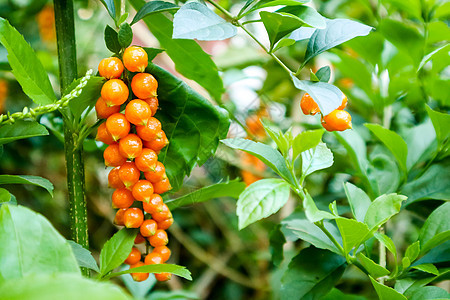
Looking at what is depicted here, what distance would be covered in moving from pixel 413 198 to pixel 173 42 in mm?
428

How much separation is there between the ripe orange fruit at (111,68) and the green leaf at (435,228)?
0.42 meters

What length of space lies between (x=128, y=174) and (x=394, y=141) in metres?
0.38

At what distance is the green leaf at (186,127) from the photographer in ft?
1.69

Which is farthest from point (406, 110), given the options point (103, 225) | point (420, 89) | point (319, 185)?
point (103, 225)

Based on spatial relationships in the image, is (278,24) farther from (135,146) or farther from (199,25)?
(135,146)

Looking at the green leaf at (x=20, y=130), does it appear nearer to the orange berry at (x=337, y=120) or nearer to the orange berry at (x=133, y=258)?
the orange berry at (x=133, y=258)

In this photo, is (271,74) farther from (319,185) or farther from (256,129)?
(319,185)

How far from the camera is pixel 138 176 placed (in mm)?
478

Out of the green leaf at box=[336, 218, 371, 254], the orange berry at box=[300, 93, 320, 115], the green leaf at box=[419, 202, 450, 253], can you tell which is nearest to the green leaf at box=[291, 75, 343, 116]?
the orange berry at box=[300, 93, 320, 115]

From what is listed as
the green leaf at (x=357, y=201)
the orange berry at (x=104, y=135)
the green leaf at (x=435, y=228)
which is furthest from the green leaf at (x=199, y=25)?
the green leaf at (x=435, y=228)

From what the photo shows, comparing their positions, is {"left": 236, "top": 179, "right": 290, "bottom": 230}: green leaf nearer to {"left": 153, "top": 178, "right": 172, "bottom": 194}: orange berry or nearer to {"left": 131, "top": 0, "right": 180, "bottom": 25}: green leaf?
{"left": 153, "top": 178, "right": 172, "bottom": 194}: orange berry

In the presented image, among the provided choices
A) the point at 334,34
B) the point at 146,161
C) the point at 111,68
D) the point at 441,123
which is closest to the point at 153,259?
the point at 146,161

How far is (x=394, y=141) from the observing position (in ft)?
2.02

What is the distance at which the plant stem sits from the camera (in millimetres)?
523
